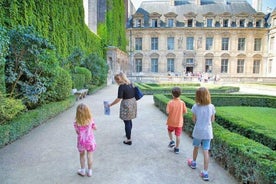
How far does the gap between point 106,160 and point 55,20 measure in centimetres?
1150

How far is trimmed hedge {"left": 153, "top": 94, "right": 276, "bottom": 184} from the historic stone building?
34.9m

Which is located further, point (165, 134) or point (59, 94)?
point (59, 94)

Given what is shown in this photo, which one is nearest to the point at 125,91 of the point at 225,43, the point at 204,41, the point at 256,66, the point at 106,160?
the point at 106,160

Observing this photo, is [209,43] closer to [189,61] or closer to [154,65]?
[189,61]

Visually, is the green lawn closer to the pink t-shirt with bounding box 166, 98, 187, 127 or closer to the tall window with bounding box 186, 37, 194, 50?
the pink t-shirt with bounding box 166, 98, 187, 127

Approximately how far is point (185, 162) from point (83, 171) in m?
1.86

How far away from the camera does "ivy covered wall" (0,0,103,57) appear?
8.22 m

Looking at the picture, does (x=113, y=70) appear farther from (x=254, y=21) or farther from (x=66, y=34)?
(x=254, y=21)

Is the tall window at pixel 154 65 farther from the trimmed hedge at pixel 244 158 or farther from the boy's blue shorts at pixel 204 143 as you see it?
the boy's blue shorts at pixel 204 143

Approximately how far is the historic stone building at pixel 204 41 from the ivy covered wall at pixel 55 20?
1847cm

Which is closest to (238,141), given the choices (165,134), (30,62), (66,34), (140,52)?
(165,134)

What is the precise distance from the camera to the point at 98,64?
697 inches

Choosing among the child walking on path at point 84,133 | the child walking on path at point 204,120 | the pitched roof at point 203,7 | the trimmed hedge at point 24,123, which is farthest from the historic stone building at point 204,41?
the child walking on path at point 84,133

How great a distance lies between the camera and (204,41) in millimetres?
38469
